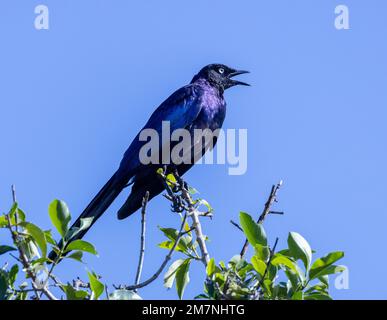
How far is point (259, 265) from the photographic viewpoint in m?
3.96

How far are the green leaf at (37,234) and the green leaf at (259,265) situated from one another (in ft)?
3.25

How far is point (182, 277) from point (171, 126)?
328 cm

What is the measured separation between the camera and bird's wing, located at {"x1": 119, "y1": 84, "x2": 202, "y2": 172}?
7.36 meters

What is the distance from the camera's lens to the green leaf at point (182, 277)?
4.40 metres

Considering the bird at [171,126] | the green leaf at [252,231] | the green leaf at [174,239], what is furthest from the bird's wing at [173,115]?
the green leaf at [252,231]

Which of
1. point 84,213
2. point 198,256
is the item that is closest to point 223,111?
point 84,213

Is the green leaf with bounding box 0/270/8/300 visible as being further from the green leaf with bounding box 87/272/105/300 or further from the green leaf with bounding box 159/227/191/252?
the green leaf with bounding box 159/227/191/252

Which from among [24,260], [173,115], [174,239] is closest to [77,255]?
[24,260]

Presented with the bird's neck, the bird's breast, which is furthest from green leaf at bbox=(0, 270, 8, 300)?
the bird's neck

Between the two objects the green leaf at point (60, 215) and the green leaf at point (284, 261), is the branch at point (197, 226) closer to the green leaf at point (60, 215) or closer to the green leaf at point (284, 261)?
the green leaf at point (284, 261)

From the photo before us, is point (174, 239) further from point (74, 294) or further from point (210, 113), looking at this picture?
point (210, 113)

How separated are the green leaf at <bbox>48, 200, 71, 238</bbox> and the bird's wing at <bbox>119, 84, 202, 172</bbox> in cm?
310

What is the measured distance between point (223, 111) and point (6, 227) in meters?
4.22
